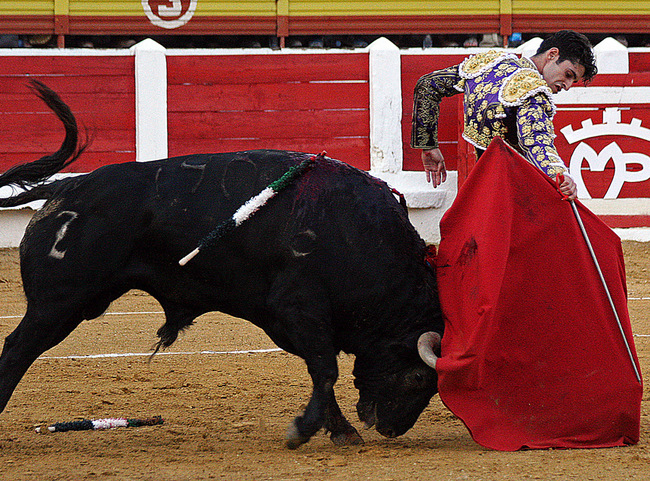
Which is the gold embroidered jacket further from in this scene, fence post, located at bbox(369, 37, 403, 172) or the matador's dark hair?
fence post, located at bbox(369, 37, 403, 172)

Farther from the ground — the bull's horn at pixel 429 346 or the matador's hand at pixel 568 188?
the matador's hand at pixel 568 188

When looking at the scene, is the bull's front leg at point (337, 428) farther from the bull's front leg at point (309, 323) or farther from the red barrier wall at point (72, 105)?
the red barrier wall at point (72, 105)

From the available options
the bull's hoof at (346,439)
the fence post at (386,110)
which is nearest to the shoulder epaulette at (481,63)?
the bull's hoof at (346,439)

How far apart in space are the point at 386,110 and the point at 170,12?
9.19 ft

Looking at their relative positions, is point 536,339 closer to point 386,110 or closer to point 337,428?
point 337,428

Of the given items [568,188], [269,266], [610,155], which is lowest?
[269,266]

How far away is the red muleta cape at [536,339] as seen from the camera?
2223mm

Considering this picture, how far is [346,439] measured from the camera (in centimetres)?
241

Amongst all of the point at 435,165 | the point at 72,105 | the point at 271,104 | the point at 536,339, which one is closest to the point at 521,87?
the point at 435,165

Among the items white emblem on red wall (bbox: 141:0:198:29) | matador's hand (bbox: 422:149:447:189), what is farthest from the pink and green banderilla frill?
white emblem on red wall (bbox: 141:0:198:29)

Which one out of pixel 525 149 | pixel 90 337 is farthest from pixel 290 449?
pixel 90 337

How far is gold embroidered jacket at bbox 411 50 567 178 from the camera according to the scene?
7.76 feet

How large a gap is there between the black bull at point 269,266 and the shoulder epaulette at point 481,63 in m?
0.52

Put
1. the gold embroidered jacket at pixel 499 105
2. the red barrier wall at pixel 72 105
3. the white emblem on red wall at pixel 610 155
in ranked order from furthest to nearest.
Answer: the white emblem on red wall at pixel 610 155 < the red barrier wall at pixel 72 105 < the gold embroidered jacket at pixel 499 105
